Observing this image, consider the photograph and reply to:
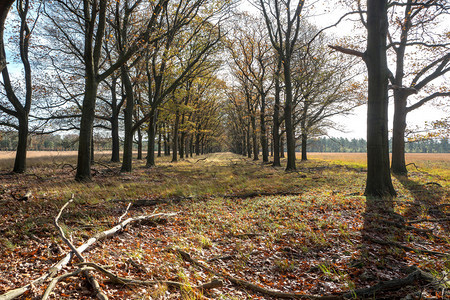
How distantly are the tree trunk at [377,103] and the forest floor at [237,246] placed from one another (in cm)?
70

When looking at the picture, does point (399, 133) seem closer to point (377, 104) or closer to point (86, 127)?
point (377, 104)

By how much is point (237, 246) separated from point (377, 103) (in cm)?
612

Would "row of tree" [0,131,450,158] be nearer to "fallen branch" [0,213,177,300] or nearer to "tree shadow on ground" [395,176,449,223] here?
"tree shadow on ground" [395,176,449,223]

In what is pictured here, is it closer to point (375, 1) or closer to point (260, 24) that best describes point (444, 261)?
point (375, 1)

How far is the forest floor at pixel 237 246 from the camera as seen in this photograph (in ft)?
8.80

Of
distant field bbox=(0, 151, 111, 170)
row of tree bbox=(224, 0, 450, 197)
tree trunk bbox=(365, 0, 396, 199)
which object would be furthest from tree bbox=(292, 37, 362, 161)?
distant field bbox=(0, 151, 111, 170)

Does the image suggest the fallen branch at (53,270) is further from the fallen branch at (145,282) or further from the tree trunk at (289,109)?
the tree trunk at (289,109)

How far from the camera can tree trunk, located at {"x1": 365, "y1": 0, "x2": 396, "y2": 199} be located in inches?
260

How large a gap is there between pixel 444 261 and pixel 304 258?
1905mm

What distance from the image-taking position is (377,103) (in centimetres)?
662

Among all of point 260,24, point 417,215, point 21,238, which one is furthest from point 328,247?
point 260,24

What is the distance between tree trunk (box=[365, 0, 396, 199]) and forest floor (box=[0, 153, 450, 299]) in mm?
704

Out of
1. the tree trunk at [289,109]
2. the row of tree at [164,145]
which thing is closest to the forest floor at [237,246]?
the tree trunk at [289,109]

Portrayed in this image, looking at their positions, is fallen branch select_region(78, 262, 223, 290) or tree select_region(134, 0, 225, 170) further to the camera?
tree select_region(134, 0, 225, 170)
